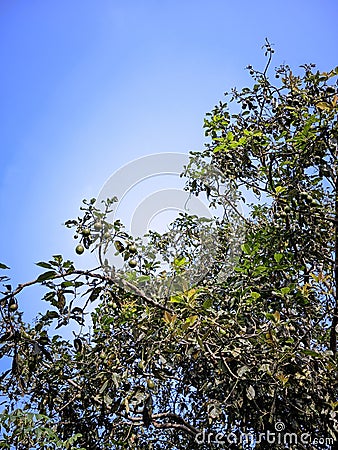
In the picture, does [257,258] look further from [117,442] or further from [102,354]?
[117,442]

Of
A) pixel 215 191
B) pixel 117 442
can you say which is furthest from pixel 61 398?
pixel 215 191

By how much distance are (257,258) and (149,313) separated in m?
0.78

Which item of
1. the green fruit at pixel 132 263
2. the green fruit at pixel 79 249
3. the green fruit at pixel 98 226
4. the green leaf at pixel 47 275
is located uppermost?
the green fruit at pixel 98 226

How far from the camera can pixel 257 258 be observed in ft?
8.84

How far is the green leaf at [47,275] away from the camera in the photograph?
1684mm

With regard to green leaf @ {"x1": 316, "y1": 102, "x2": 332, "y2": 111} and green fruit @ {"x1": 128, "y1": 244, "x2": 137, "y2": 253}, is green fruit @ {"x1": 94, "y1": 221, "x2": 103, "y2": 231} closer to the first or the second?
green fruit @ {"x1": 128, "y1": 244, "x2": 137, "y2": 253}

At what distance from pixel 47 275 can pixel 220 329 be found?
86cm

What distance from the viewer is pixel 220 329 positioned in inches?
83.4

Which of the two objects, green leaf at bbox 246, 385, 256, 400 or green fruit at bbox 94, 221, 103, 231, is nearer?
green fruit at bbox 94, 221, 103, 231

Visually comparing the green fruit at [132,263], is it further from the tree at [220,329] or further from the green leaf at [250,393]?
the green leaf at [250,393]

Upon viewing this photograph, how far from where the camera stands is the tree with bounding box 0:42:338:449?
6.63ft

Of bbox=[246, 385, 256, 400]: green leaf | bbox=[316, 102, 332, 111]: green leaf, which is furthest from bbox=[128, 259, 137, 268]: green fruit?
bbox=[316, 102, 332, 111]: green leaf

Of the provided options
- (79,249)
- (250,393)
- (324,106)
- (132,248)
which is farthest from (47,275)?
(324,106)

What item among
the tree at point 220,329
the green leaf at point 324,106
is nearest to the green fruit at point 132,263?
the tree at point 220,329
